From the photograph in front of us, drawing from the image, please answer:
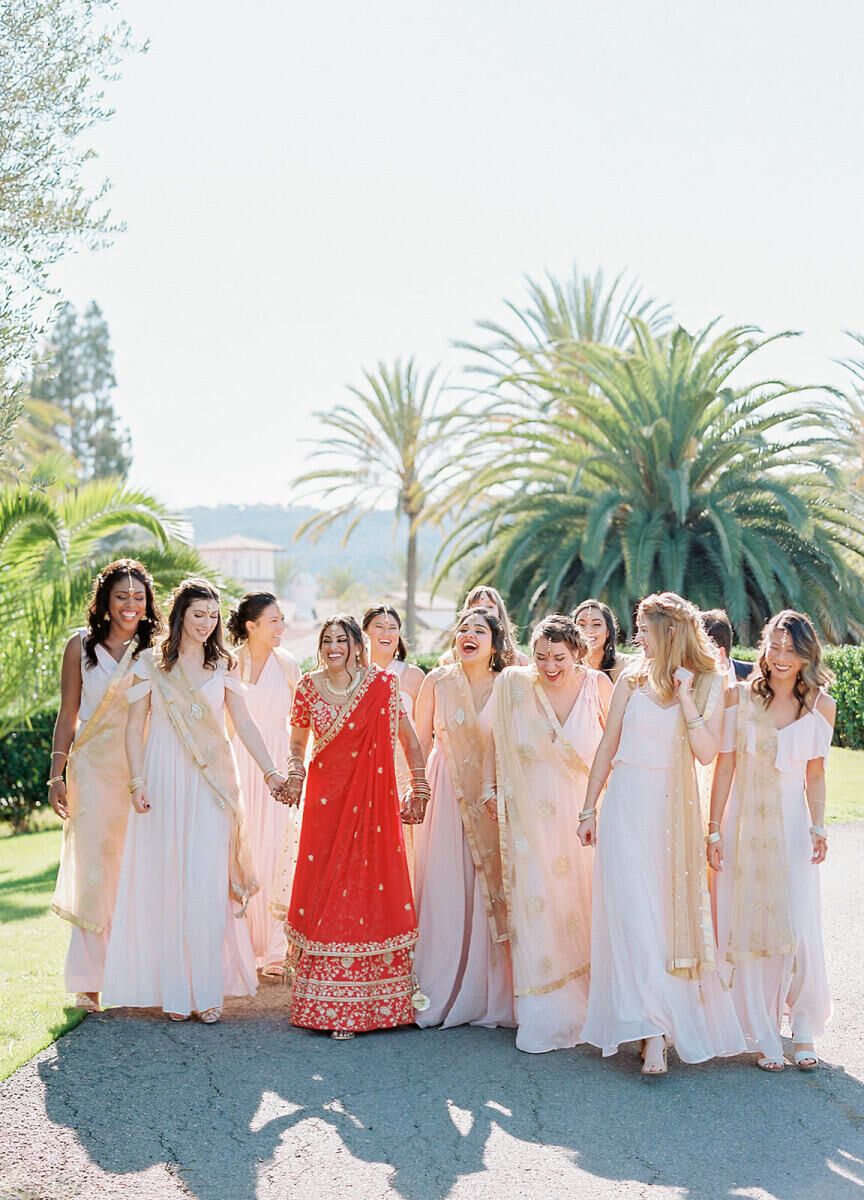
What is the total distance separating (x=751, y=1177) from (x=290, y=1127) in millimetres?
1642

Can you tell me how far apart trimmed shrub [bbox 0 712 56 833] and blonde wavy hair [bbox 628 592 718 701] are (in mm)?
10880

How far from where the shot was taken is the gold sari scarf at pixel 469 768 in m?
6.21

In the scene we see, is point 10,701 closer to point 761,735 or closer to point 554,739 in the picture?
point 554,739

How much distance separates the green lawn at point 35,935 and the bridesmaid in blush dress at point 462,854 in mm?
1739

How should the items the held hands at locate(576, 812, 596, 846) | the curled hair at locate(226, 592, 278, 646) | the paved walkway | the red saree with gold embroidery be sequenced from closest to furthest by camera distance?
the paved walkway → the held hands at locate(576, 812, 596, 846) → the red saree with gold embroidery → the curled hair at locate(226, 592, 278, 646)

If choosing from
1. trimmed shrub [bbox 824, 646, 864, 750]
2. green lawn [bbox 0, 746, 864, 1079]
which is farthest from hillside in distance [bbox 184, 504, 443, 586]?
green lawn [bbox 0, 746, 864, 1079]

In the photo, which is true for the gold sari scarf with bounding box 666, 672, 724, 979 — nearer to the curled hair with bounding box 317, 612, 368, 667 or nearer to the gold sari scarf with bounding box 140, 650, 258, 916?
the curled hair with bounding box 317, 612, 368, 667

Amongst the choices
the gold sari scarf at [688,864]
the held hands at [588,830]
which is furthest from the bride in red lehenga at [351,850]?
the gold sari scarf at [688,864]

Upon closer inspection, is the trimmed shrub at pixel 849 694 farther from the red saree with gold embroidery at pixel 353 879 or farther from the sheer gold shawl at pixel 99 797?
the sheer gold shawl at pixel 99 797

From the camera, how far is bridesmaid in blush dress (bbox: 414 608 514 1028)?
612cm

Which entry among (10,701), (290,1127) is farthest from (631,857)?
(10,701)

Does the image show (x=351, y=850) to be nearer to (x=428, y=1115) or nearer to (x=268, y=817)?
(x=268, y=817)

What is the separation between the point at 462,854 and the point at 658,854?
1.20m

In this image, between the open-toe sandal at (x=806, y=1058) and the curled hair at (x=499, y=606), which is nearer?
the open-toe sandal at (x=806, y=1058)
